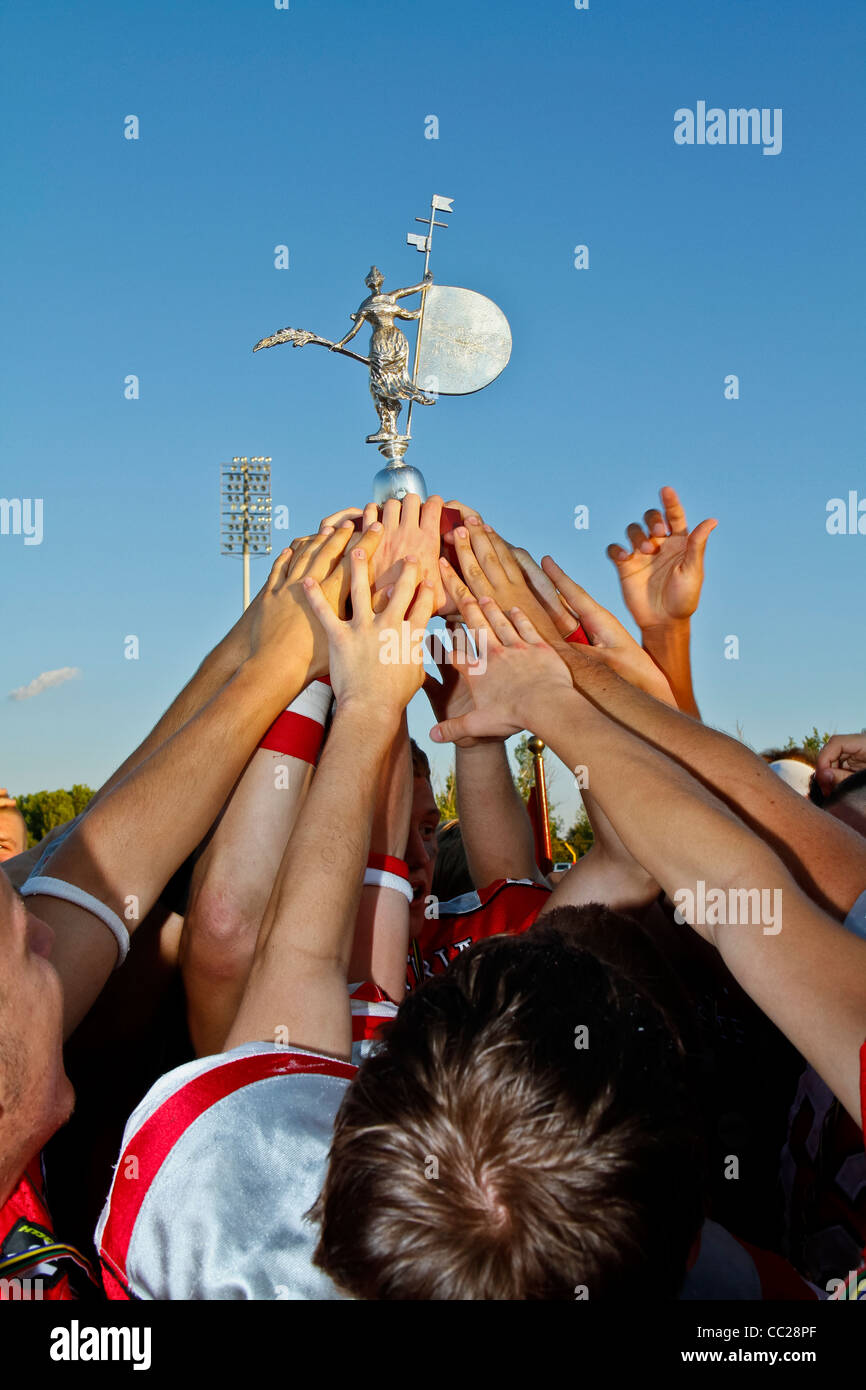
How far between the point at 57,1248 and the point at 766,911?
1.10 metres

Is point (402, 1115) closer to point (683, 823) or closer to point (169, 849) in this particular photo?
point (683, 823)

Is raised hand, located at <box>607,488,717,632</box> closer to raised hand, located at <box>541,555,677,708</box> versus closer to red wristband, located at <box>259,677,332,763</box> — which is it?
raised hand, located at <box>541,555,677,708</box>

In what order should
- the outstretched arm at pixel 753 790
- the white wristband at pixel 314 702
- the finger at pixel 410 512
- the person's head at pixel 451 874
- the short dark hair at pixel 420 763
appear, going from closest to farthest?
1. the outstretched arm at pixel 753 790
2. the white wristband at pixel 314 702
3. the finger at pixel 410 512
4. the short dark hair at pixel 420 763
5. the person's head at pixel 451 874

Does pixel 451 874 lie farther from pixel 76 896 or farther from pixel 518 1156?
pixel 518 1156

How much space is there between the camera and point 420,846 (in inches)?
114

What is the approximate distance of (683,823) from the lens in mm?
1555

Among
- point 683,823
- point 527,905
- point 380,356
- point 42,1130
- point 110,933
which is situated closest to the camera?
point 42,1130

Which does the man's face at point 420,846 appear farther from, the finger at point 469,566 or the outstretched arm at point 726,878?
the outstretched arm at point 726,878

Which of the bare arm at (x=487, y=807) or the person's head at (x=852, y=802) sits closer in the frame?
the person's head at (x=852, y=802)

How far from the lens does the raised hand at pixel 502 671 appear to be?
6.89ft

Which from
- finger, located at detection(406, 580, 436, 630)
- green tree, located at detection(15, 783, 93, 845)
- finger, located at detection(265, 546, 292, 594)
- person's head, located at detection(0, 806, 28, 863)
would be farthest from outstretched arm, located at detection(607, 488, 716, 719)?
green tree, located at detection(15, 783, 93, 845)

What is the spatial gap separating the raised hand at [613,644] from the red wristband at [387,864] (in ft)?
2.34

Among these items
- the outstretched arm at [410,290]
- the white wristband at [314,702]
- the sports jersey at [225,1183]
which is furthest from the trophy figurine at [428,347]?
the sports jersey at [225,1183]
